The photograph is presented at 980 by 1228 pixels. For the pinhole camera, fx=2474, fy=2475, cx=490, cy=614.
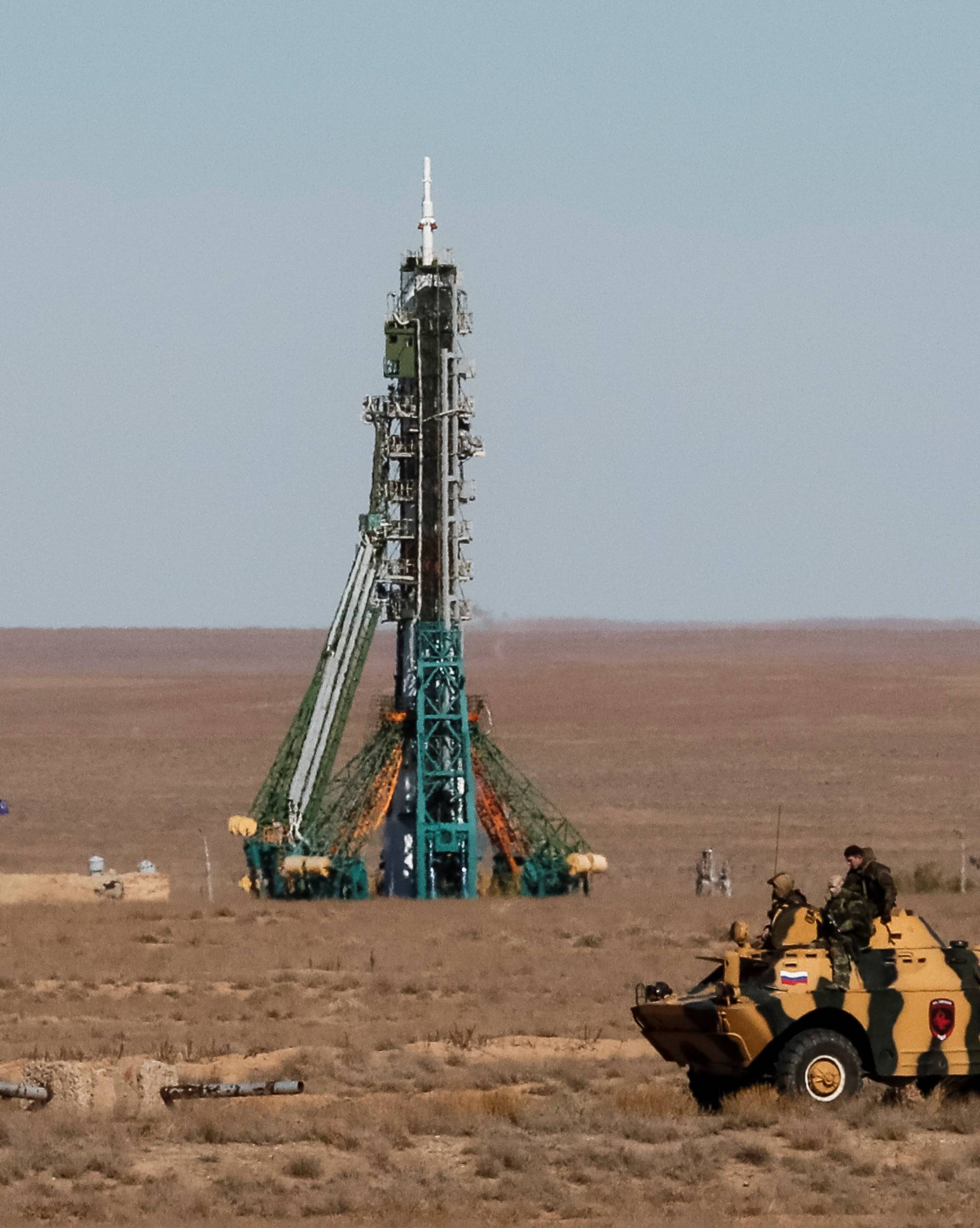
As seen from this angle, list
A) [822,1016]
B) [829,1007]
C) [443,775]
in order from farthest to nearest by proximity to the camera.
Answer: [443,775] → [822,1016] → [829,1007]

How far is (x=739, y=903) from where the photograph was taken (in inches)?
1585

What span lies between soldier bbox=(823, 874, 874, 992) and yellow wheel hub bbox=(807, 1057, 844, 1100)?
2.71 feet

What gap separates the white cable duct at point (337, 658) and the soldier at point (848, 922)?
24.4m

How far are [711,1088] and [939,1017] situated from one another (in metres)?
2.05

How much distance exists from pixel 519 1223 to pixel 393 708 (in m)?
28.2

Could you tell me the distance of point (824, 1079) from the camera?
1959cm

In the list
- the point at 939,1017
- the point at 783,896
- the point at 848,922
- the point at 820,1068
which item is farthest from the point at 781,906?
the point at 939,1017

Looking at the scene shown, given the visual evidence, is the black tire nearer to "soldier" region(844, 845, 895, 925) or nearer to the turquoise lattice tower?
"soldier" region(844, 845, 895, 925)

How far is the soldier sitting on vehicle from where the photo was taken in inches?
790

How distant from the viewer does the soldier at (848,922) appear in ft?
64.8

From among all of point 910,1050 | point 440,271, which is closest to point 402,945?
point 440,271

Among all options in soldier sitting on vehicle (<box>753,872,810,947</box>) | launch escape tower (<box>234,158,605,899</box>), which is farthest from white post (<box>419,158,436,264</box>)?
soldier sitting on vehicle (<box>753,872,810,947</box>)

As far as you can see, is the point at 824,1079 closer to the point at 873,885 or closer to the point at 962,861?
the point at 873,885

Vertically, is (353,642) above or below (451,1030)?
above
